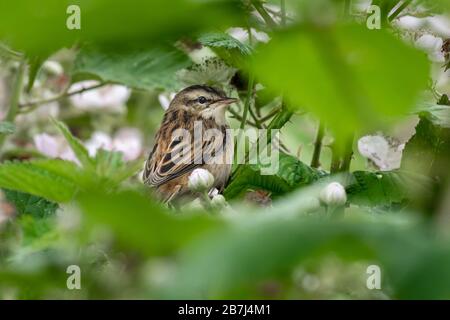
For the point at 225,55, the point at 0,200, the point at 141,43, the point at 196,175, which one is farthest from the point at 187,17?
the point at 0,200

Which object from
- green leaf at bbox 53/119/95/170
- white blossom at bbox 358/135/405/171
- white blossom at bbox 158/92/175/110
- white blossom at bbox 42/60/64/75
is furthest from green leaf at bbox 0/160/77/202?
white blossom at bbox 42/60/64/75

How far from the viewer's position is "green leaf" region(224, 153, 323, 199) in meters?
1.46

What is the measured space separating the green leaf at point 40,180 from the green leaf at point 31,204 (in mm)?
524

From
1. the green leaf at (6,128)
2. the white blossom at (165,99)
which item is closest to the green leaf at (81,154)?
the green leaf at (6,128)

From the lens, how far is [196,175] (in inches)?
58.3

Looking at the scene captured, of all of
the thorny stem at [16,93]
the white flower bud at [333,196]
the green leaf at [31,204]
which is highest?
the thorny stem at [16,93]

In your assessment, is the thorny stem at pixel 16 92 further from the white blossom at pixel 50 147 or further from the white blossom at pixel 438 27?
the white blossom at pixel 438 27

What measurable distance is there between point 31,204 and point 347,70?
1.41m

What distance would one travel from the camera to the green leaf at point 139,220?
391 mm

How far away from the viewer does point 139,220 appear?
395mm

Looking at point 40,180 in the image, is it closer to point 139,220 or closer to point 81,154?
point 81,154

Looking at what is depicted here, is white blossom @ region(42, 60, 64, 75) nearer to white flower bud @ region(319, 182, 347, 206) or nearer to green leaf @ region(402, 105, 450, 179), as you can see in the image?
green leaf @ region(402, 105, 450, 179)

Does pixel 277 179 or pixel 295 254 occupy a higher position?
pixel 277 179

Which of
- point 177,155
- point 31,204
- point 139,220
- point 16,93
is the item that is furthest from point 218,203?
point 16,93
